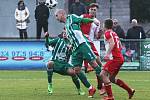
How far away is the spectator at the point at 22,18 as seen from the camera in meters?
28.0

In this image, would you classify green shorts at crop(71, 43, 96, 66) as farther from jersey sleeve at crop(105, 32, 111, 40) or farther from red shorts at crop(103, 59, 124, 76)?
jersey sleeve at crop(105, 32, 111, 40)

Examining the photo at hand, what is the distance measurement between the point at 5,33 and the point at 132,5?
22.7 metres

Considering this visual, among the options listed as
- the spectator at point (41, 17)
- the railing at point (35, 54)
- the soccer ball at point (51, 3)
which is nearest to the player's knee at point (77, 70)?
the railing at point (35, 54)

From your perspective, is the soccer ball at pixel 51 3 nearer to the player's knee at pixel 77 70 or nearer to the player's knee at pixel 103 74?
the player's knee at pixel 77 70

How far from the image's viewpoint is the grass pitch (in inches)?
593

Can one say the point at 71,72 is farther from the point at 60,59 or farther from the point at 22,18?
the point at 22,18

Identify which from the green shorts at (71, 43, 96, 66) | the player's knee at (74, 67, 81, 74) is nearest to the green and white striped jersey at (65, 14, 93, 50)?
the green shorts at (71, 43, 96, 66)

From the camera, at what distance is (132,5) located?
5219cm

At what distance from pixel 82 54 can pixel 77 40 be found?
358 mm

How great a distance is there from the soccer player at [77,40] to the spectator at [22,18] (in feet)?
42.6

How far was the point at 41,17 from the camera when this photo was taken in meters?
28.3

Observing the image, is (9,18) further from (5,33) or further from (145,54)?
(145,54)

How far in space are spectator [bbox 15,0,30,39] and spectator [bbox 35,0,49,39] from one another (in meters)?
0.47

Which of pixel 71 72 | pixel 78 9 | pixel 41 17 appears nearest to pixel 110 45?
pixel 71 72
